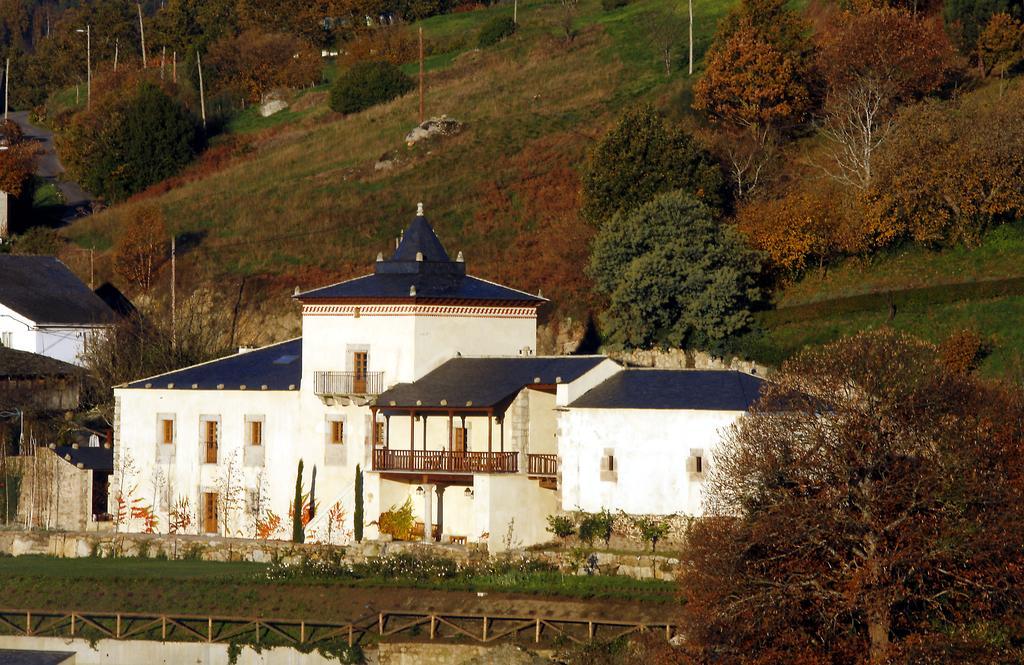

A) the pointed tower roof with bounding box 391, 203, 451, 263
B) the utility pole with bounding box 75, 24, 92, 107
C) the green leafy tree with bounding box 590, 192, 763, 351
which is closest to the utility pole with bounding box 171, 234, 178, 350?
the pointed tower roof with bounding box 391, 203, 451, 263

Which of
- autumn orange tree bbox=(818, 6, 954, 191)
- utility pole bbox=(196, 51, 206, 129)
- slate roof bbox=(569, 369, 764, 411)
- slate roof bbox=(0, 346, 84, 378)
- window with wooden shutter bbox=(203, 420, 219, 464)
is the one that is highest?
utility pole bbox=(196, 51, 206, 129)

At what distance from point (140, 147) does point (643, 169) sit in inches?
1846

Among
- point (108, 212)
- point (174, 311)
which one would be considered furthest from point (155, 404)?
point (108, 212)

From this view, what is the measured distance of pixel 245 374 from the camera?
191 feet

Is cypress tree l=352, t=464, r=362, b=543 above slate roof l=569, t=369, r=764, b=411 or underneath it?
underneath

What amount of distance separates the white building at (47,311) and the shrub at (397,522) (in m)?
25.9

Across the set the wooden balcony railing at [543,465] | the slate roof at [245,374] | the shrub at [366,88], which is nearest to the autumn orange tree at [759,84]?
the slate roof at [245,374]

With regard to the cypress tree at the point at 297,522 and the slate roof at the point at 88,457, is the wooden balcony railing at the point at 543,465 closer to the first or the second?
the cypress tree at the point at 297,522

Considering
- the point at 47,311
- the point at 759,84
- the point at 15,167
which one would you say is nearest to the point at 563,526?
the point at 759,84

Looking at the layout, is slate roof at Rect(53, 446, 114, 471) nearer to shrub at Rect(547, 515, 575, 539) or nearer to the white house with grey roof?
the white house with grey roof

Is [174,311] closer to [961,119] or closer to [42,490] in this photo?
[42,490]

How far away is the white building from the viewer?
7738cm

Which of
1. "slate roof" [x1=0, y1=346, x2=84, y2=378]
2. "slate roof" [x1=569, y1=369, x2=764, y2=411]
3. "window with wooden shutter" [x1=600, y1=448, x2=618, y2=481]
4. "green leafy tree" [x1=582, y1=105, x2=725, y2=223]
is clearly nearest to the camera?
"slate roof" [x1=569, y1=369, x2=764, y2=411]

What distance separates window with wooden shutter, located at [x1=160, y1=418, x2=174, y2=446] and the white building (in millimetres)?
18370
